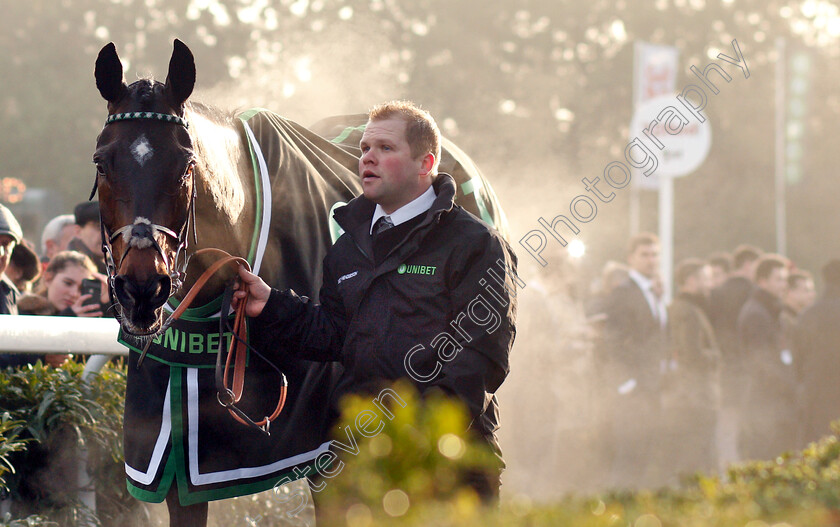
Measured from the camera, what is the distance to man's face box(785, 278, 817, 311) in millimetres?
9961

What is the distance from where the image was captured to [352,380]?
126 inches

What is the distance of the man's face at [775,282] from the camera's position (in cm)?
900

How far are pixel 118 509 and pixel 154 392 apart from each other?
1.14m

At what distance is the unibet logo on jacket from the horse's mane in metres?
0.56

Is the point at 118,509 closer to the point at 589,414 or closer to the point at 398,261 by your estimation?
the point at 398,261

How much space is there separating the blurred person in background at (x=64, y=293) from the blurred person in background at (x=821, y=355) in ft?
19.2

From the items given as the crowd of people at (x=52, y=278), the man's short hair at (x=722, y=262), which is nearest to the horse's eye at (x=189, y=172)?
the crowd of people at (x=52, y=278)

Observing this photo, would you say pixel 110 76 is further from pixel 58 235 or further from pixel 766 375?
pixel 766 375

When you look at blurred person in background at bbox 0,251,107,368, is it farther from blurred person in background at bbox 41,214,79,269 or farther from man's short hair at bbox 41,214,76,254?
man's short hair at bbox 41,214,76,254

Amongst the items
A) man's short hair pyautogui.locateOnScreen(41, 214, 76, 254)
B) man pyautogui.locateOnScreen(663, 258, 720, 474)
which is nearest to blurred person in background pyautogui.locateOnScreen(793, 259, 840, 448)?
man pyautogui.locateOnScreen(663, 258, 720, 474)

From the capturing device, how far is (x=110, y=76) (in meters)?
2.90

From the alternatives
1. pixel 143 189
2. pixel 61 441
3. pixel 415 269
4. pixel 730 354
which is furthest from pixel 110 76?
pixel 730 354

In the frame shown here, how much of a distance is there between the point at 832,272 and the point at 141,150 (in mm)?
7097

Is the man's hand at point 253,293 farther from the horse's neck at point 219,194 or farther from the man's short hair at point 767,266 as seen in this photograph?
the man's short hair at point 767,266
